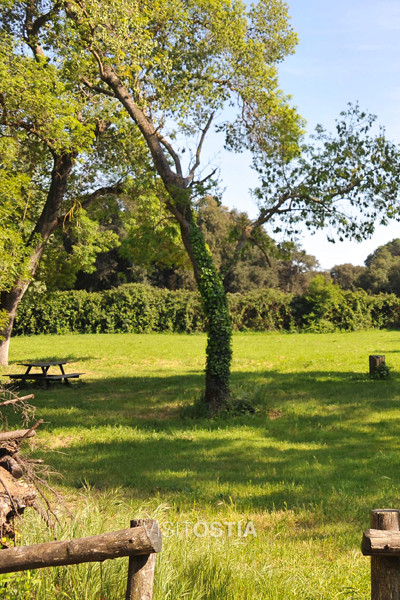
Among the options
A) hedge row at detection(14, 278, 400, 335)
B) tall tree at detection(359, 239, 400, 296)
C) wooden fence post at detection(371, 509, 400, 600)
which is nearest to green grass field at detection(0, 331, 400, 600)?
wooden fence post at detection(371, 509, 400, 600)

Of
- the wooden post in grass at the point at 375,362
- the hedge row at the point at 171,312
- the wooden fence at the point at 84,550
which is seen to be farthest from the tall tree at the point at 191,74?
the hedge row at the point at 171,312

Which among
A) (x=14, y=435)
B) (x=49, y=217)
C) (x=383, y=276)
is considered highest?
(x=383, y=276)

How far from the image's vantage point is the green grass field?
438cm

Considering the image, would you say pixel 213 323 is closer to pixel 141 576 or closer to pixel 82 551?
pixel 141 576

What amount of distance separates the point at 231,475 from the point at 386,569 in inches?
220

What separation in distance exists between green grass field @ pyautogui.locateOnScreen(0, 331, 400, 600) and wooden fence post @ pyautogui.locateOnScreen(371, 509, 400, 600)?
146 centimetres

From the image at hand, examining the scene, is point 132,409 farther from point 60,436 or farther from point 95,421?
point 60,436

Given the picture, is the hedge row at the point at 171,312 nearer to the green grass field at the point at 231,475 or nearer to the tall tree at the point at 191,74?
the green grass field at the point at 231,475

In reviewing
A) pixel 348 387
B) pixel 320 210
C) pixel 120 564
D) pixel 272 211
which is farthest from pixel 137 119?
pixel 120 564

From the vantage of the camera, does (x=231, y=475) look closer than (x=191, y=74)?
Yes

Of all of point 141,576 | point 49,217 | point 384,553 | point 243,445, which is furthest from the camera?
point 49,217

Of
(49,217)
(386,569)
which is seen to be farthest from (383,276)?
(386,569)

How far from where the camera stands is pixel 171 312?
3681 centimetres

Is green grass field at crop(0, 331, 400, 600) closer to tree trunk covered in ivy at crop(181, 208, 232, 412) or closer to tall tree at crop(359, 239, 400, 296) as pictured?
tree trunk covered in ivy at crop(181, 208, 232, 412)
